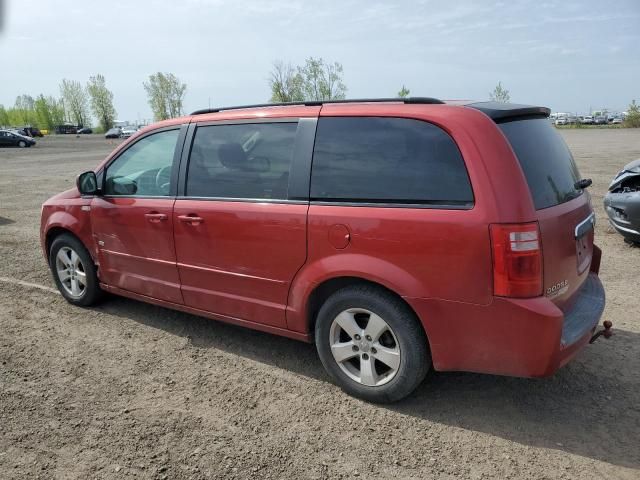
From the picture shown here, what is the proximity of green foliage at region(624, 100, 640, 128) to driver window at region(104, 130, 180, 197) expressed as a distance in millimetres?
60148

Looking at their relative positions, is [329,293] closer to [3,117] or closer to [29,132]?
[29,132]

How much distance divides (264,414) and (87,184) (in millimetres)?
2639

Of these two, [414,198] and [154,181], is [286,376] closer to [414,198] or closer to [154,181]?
[414,198]

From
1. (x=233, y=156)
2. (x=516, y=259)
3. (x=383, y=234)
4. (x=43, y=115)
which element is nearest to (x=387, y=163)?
(x=383, y=234)

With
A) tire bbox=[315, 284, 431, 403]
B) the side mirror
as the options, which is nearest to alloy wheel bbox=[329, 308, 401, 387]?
tire bbox=[315, 284, 431, 403]

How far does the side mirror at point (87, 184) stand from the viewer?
4.61 m

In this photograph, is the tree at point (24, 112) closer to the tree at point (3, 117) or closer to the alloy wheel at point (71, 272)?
the tree at point (3, 117)

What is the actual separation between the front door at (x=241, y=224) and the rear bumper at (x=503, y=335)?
3.13ft

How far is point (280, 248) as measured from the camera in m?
3.47

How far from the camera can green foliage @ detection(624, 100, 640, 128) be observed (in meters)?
53.8

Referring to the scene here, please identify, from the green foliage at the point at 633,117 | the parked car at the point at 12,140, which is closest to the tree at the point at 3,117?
the parked car at the point at 12,140

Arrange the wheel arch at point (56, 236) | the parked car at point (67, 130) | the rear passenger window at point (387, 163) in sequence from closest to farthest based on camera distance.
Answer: the rear passenger window at point (387, 163) → the wheel arch at point (56, 236) → the parked car at point (67, 130)

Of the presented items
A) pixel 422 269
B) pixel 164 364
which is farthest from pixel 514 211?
pixel 164 364

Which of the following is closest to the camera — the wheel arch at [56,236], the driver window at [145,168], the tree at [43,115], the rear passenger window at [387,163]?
the rear passenger window at [387,163]
